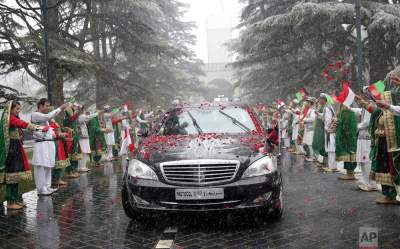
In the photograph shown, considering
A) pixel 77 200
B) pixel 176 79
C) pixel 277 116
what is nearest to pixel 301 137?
pixel 277 116

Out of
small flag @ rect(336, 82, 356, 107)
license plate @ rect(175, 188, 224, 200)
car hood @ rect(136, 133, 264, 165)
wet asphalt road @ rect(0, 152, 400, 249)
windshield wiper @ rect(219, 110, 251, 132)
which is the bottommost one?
wet asphalt road @ rect(0, 152, 400, 249)

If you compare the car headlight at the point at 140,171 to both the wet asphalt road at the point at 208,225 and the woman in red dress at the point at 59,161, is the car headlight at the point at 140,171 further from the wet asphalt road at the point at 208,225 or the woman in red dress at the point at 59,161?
the woman in red dress at the point at 59,161

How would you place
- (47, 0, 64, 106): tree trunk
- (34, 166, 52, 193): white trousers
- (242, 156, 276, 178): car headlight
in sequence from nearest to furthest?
(242, 156, 276, 178): car headlight → (34, 166, 52, 193): white trousers → (47, 0, 64, 106): tree trunk

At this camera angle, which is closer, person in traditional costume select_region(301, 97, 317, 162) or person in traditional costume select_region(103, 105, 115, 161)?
person in traditional costume select_region(301, 97, 317, 162)

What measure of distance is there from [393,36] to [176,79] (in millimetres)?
22923

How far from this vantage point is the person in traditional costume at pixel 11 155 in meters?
8.81

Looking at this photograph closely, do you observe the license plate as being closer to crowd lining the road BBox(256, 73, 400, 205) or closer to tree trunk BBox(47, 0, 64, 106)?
crowd lining the road BBox(256, 73, 400, 205)

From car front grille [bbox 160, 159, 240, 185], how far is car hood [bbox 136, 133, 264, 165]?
94 millimetres

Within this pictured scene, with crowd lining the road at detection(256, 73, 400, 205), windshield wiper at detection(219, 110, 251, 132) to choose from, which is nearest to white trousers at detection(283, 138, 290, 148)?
crowd lining the road at detection(256, 73, 400, 205)

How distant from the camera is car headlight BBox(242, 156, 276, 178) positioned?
21.6ft

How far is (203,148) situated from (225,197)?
818 mm

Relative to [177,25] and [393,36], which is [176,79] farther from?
[393,36]

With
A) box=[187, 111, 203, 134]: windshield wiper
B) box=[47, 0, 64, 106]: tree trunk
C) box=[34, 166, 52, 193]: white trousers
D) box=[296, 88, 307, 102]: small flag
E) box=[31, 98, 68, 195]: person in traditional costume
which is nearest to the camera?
box=[187, 111, 203, 134]: windshield wiper

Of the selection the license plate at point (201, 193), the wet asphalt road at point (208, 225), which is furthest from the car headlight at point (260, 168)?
the wet asphalt road at point (208, 225)
